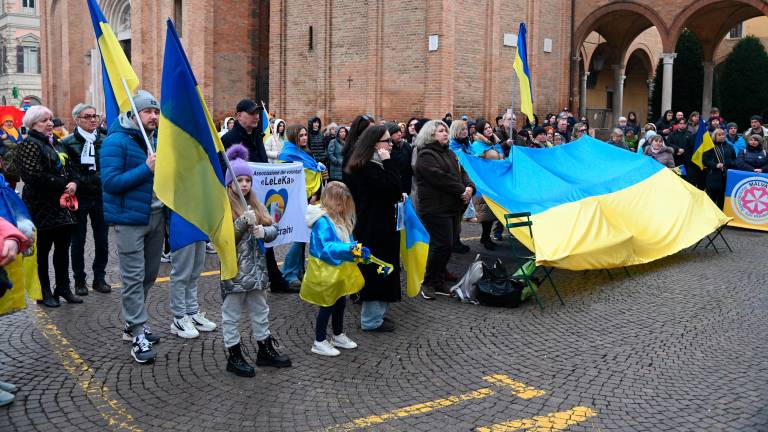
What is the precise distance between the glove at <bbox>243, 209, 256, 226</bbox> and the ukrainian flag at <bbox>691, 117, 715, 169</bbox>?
11.6 metres

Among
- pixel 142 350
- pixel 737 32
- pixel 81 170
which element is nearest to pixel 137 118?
pixel 142 350

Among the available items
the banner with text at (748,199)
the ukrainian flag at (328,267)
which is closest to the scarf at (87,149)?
the ukrainian flag at (328,267)

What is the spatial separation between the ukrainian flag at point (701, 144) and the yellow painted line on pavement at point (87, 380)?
40.6 ft

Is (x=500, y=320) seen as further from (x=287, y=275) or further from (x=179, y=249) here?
(x=179, y=249)

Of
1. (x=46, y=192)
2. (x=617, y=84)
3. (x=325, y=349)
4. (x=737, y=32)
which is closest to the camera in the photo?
(x=325, y=349)

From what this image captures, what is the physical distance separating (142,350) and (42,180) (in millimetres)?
2508

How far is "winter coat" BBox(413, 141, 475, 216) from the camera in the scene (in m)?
7.97

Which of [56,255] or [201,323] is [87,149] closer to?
[56,255]

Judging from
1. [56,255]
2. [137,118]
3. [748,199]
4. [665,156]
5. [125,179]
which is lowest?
[56,255]

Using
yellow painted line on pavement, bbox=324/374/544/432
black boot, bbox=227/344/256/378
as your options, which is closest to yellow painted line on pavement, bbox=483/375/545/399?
yellow painted line on pavement, bbox=324/374/544/432

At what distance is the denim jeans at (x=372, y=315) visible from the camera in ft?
21.7

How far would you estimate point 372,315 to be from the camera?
6629 millimetres

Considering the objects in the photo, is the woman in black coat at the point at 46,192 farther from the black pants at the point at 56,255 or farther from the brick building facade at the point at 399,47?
the brick building facade at the point at 399,47

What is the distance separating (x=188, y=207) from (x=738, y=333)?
524 cm
